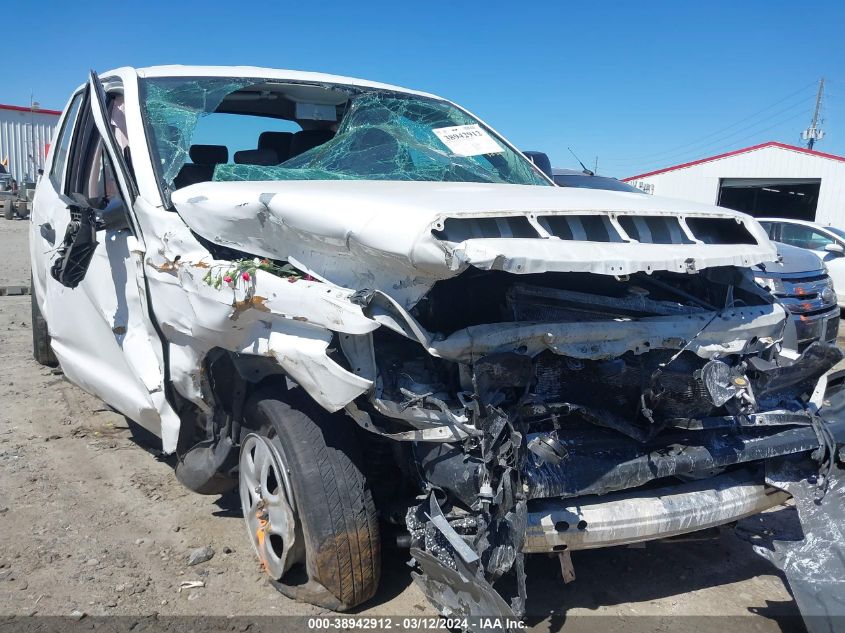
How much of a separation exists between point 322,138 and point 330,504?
2.29m

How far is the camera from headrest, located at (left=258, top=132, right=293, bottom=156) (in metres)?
4.28

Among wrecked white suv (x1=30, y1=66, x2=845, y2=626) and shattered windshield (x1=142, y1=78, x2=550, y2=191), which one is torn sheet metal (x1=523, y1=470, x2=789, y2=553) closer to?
wrecked white suv (x1=30, y1=66, x2=845, y2=626)

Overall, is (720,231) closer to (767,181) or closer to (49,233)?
(49,233)

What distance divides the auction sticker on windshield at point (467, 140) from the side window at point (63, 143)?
220 cm

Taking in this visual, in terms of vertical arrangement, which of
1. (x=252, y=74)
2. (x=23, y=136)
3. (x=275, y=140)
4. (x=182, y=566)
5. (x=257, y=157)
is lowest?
(x=182, y=566)

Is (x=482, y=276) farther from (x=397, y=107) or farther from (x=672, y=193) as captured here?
(x=672, y=193)

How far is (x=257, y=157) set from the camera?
392 centimetres

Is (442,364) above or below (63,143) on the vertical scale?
below

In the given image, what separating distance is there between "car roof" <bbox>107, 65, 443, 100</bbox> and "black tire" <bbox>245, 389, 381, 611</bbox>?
2.07 metres

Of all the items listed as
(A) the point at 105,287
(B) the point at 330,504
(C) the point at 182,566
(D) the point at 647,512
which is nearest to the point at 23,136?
(A) the point at 105,287

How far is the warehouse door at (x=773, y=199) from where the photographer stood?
28.2 meters

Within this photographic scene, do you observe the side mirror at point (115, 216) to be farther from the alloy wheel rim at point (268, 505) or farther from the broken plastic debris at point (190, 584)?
the broken plastic debris at point (190, 584)

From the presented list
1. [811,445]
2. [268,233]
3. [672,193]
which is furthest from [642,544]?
[672,193]

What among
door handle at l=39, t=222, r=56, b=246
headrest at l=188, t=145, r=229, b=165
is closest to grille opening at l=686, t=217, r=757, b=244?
headrest at l=188, t=145, r=229, b=165
